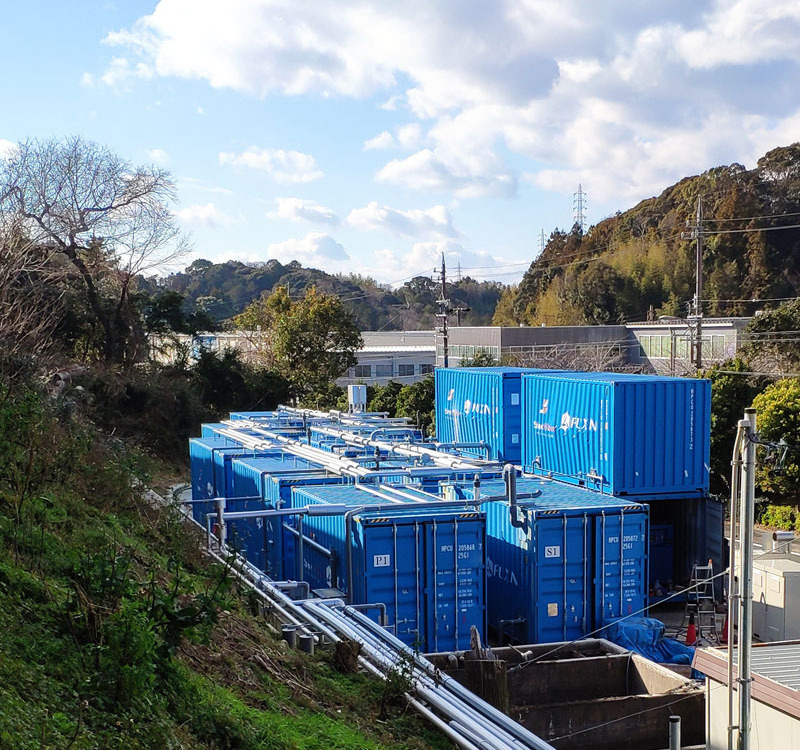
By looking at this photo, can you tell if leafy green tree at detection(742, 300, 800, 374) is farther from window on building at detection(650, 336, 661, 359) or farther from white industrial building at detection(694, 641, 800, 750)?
white industrial building at detection(694, 641, 800, 750)

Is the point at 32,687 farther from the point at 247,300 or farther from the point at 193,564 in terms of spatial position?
the point at 247,300

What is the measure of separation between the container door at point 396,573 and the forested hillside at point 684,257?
46.7 m

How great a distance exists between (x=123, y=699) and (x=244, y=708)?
122 centimetres

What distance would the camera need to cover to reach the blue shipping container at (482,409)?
2034cm

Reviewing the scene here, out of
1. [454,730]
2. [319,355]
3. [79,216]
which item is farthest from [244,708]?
[319,355]

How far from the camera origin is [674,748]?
8820 mm

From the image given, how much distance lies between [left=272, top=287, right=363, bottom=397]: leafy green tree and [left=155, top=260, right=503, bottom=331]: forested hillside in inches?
2174

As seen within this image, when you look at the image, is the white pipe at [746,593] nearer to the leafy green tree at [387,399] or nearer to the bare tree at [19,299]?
the bare tree at [19,299]

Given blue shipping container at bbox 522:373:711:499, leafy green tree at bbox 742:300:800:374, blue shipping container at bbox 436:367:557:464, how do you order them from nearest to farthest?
blue shipping container at bbox 522:373:711:499
blue shipping container at bbox 436:367:557:464
leafy green tree at bbox 742:300:800:374

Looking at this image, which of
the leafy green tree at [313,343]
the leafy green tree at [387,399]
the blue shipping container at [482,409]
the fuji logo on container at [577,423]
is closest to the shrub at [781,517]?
the blue shipping container at [482,409]

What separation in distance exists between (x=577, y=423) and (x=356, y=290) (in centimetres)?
8883

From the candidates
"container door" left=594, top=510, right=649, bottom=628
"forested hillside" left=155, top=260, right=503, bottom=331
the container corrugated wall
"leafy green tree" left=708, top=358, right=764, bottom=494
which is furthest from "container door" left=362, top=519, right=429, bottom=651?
"forested hillside" left=155, top=260, right=503, bottom=331

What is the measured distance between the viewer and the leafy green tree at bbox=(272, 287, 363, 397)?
138 feet

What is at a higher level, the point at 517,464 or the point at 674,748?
the point at 517,464
